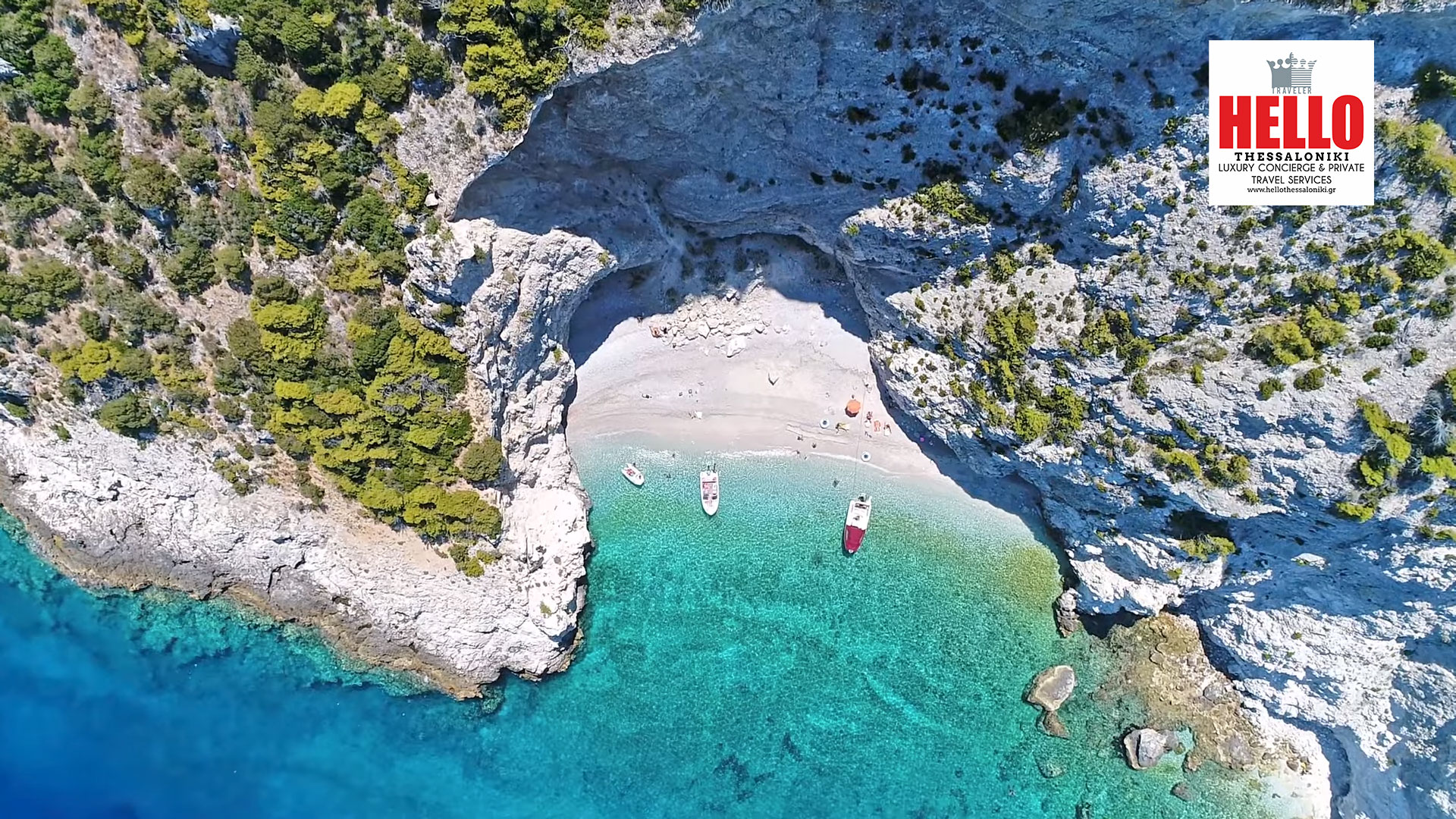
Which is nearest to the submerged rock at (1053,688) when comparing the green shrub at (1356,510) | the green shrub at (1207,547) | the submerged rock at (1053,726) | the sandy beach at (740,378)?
the submerged rock at (1053,726)

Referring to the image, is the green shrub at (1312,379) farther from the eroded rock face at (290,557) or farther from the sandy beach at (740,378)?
the eroded rock face at (290,557)

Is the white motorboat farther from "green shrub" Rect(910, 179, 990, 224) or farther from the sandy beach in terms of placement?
"green shrub" Rect(910, 179, 990, 224)

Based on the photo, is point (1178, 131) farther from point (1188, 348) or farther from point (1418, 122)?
point (1188, 348)

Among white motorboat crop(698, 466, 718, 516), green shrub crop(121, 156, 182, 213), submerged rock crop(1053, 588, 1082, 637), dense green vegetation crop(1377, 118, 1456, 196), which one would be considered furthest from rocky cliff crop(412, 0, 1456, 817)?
green shrub crop(121, 156, 182, 213)

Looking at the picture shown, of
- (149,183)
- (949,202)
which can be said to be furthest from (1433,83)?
(149,183)

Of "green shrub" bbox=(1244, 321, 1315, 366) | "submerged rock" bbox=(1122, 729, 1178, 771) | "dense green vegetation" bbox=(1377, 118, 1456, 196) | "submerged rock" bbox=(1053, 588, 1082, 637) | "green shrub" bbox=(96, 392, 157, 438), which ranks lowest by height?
"submerged rock" bbox=(1122, 729, 1178, 771)

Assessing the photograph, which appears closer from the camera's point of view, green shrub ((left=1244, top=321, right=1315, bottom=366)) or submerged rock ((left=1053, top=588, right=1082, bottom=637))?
green shrub ((left=1244, top=321, right=1315, bottom=366))

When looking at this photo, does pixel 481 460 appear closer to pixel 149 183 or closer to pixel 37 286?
pixel 149 183
